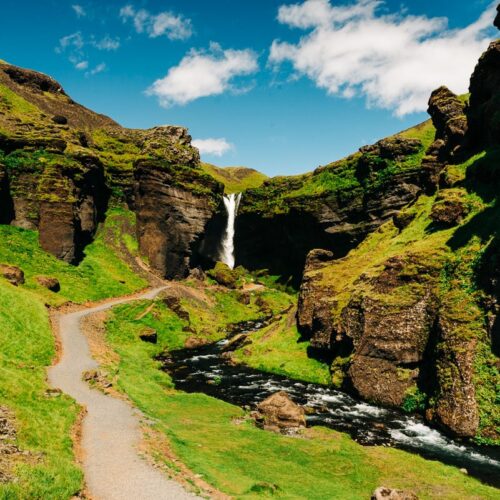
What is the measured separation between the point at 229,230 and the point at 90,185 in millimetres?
51067

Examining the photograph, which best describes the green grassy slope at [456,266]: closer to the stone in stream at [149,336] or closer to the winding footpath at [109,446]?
the winding footpath at [109,446]

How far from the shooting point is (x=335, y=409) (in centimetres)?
3775

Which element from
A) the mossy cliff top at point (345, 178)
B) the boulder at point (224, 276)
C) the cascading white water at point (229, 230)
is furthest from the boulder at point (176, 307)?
the cascading white water at point (229, 230)

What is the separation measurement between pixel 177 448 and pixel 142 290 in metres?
64.0

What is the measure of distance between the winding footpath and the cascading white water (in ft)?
300

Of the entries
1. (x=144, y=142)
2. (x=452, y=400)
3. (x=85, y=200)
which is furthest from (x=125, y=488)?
(x=144, y=142)

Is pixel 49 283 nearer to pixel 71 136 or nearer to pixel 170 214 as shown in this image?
pixel 170 214

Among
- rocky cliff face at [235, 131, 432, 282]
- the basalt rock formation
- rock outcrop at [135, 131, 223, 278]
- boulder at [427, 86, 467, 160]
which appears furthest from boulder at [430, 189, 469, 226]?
rock outcrop at [135, 131, 223, 278]

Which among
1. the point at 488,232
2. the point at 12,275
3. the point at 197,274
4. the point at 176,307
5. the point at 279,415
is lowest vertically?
the point at 279,415

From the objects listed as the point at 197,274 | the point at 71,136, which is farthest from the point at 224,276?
the point at 71,136

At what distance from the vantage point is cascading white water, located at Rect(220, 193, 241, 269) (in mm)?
131738

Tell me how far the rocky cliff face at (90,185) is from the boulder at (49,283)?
1554cm

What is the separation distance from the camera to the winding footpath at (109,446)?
1748cm

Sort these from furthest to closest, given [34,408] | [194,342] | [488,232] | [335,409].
Answer: [194,342] < [488,232] < [335,409] < [34,408]
